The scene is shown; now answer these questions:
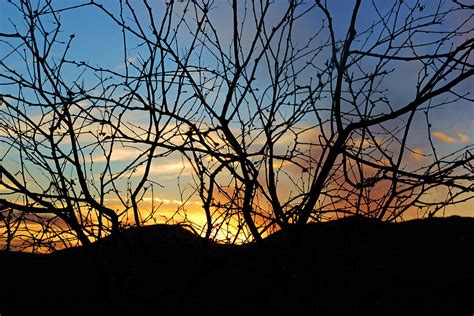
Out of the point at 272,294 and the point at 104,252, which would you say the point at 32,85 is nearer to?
the point at 104,252

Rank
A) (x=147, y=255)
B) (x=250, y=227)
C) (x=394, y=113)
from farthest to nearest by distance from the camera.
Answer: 1. (x=147, y=255)
2. (x=250, y=227)
3. (x=394, y=113)

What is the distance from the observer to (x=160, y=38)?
12.8 feet

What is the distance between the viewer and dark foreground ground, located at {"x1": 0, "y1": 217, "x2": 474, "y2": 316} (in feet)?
11.5

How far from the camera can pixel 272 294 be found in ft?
11.6

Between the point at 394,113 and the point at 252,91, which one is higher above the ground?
the point at 252,91

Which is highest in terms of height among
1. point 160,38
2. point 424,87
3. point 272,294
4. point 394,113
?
point 160,38

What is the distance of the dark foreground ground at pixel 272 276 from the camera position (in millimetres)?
3504

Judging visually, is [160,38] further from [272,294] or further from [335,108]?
[272,294]

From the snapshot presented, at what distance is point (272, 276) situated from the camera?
3639 mm

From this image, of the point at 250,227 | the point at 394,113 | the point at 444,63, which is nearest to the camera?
the point at 394,113

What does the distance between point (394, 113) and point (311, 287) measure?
1204mm

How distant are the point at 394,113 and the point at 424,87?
34 centimetres

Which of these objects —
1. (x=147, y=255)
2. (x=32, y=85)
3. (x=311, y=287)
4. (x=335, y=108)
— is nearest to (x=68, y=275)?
(x=147, y=255)

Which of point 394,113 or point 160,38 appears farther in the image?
point 160,38
